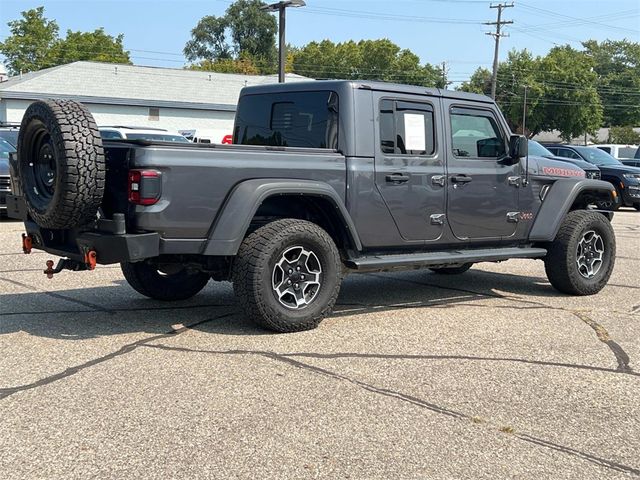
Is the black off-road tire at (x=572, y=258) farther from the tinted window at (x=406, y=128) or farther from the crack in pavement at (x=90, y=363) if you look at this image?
the crack in pavement at (x=90, y=363)

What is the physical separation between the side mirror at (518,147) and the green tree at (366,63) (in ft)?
285

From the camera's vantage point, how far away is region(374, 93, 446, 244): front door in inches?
251

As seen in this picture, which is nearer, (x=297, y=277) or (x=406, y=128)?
(x=297, y=277)

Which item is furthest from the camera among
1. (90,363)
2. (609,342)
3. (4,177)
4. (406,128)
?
(4,177)

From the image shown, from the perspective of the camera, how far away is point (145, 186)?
5090mm

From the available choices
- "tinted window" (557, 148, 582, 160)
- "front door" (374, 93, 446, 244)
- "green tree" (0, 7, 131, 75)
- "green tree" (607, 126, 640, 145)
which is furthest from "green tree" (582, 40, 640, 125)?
"front door" (374, 93, 446, 244)

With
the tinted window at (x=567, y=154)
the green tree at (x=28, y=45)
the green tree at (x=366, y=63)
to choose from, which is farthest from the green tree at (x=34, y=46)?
the tinted window at (x=567, y=154)

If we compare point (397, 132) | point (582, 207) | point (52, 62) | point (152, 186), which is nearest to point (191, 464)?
point (152, 186)

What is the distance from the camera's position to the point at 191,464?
3.46 meters

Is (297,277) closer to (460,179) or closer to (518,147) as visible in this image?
(460,179)

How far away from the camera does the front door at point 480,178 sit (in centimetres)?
687

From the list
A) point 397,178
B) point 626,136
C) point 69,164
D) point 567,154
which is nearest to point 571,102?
point 626,136

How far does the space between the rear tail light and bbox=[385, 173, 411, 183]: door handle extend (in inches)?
80.3

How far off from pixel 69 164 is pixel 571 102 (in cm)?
Result: 7768
